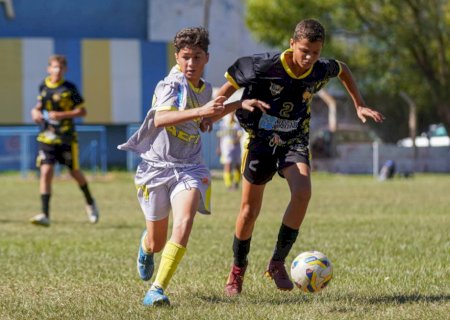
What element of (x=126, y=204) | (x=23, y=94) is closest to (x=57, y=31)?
(x=23, y=94)

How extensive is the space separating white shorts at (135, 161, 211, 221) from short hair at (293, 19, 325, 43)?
109 cm

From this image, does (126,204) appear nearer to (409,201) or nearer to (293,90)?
(409,201)

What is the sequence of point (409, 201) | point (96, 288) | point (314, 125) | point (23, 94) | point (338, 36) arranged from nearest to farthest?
1. point (96, 288)
2. point (409, 201)
3. point (338, 36)
4. point (23, 94)
5. point (314, 125)

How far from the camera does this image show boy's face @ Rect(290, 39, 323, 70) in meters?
6.93

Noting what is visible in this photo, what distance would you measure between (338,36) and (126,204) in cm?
2055

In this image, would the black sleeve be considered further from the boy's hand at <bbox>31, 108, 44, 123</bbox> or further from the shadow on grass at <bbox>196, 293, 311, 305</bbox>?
the boy's hand at <bbox>31, 108, 44, 123</bbox>

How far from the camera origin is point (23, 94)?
138ft

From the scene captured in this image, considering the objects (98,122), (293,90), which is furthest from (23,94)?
(293,90)

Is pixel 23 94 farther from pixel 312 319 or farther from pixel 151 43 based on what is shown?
pixel 312 319

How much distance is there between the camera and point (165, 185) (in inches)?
276

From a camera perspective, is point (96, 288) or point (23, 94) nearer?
point (96, 288)

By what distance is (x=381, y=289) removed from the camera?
7.38 metres

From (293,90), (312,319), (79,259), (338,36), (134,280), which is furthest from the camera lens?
(338,36)

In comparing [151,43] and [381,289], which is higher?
[151,43]
